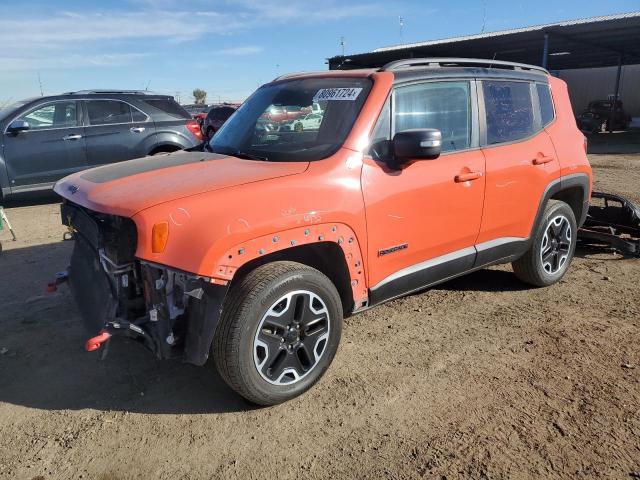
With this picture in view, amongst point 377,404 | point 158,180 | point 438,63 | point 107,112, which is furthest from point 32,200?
point 377,404

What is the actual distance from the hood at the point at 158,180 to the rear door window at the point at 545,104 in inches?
101

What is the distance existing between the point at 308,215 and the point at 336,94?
1060 mm

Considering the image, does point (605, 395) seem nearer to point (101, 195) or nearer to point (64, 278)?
point (101, 195)

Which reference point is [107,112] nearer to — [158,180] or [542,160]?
[158,180]

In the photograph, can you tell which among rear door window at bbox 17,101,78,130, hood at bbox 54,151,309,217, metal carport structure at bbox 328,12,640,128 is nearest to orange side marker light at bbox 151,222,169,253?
hood at bbox 54,151,309,217

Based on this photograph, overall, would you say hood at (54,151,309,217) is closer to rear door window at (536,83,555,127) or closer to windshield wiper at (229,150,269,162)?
windshield wiper at (229,150,269,162)

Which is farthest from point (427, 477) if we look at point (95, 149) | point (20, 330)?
point (95, 149)

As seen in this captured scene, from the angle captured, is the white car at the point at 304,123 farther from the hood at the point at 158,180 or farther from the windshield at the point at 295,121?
the hood at the point at 158,180

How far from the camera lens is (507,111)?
13.9ft

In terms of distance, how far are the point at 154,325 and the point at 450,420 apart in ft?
5.60

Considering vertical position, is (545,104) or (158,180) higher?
(545,104)

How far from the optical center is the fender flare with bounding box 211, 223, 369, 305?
8.64 feet

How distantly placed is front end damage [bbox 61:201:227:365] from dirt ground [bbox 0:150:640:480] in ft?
1.58

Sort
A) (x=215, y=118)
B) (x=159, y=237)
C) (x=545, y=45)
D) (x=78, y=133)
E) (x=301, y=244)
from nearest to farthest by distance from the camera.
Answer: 1. (x=159, y=237)
2. (x=301, y=244)
3. (x=78, y=133)
4. (x=215, y=118)
5. (x=545, y=45)
